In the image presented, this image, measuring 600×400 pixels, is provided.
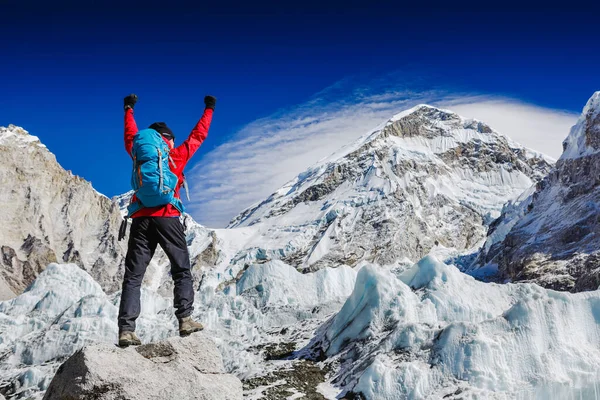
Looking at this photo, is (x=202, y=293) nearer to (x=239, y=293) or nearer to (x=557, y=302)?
(x=239, y=293)

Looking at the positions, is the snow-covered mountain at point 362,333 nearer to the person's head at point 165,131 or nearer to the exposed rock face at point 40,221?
the person's head at point 165,131

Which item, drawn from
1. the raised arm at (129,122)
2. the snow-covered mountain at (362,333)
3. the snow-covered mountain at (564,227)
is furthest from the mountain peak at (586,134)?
the raised arm at (129,122)

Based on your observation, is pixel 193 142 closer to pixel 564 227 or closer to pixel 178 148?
pixel 178 148

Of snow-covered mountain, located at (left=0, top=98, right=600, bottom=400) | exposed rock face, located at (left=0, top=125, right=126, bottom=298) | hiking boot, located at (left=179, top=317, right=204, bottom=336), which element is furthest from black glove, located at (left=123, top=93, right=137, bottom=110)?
exposed rock face, located at (left=0, top=125, right=126, bottom=298)

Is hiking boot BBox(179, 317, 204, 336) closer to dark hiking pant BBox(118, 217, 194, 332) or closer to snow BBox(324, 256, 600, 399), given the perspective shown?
dark hiking pant BBox(118, 217, 194, 332)

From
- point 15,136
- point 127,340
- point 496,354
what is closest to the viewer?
point 127,340

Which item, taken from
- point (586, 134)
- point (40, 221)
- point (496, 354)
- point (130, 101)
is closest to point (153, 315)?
point (496, 354)

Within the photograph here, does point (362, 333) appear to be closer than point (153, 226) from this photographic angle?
No

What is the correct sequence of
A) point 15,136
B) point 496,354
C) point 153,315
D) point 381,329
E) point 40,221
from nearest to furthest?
1. point 496,354
2. point 381,329
3. point 153,315
4. point 40,221
5. point 15,136
